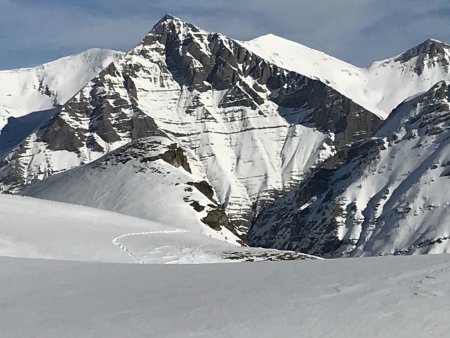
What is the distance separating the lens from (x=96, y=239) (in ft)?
201

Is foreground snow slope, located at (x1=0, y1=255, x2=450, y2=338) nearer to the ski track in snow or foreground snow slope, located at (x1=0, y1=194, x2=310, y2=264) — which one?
foreground snow slope, located at (x1=0, y1=194, x2=310, y2=264)

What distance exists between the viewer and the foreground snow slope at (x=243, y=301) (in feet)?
55.0

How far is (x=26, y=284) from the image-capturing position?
23.9 metres

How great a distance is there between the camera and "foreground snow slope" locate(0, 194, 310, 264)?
5466cm

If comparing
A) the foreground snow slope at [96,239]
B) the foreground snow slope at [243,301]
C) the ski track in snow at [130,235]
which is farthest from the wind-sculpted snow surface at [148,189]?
the foreground snow slope at [243,301]

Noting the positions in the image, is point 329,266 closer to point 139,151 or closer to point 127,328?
point 127,328

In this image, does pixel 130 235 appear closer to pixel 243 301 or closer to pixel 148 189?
pixel 243 301


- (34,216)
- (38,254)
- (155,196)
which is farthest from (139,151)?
(38,254)

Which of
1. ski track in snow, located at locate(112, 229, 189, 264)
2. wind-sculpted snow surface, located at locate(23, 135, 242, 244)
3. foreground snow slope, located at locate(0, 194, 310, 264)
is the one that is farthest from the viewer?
wind-sculpted snow surface, located at locate(23, 135, 242, 244)

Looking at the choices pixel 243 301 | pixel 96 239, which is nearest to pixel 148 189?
pixel 96 239

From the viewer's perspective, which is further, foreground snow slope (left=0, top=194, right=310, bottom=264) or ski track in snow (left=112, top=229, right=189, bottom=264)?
ski track in snow (left=112, top=229, right=189, bottom=264)

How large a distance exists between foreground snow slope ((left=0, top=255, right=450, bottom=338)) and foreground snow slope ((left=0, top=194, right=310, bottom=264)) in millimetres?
26002

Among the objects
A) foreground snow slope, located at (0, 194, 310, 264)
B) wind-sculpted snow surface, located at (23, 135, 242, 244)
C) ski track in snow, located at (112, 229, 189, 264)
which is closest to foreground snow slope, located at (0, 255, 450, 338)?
foreground snow slope, located at (0, 194, 310, 264)

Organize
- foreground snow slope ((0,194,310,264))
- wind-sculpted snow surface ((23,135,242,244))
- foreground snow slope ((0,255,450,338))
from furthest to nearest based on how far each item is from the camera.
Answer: wind-sculpted snow surface ((23,135,242,244)) → foreground snow slope ((0,194,310,264)) → foreground snow slope ((0,255,450,338))
